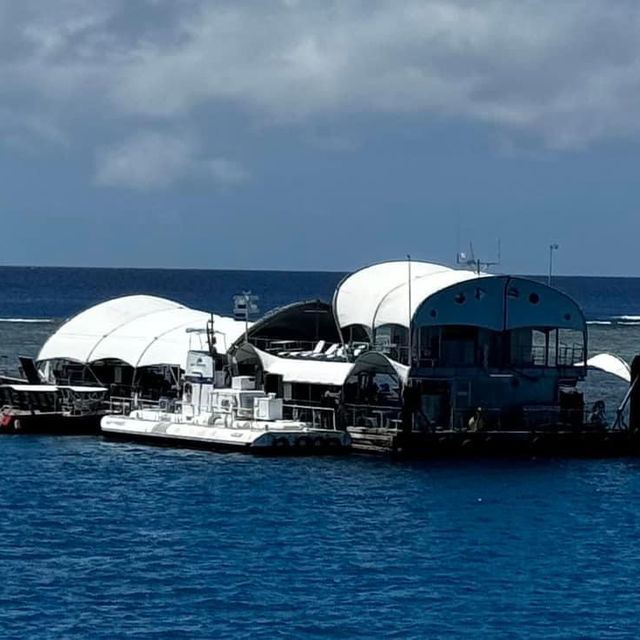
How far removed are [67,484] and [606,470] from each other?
79.2 feet

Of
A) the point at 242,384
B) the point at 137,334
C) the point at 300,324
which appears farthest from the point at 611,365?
the point at 137,334

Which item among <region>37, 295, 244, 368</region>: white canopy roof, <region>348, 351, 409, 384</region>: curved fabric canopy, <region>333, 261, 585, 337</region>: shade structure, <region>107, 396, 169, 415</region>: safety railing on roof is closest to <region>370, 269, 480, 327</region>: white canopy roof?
<region>333, 261, 585, 337</region>: shade structure

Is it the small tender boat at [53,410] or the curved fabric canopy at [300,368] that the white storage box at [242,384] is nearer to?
the curved fabric canopy at [300,368]

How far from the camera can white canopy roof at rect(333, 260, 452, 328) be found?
89.4 meters

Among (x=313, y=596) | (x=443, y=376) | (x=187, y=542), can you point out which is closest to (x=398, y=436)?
(x=443, y=376)

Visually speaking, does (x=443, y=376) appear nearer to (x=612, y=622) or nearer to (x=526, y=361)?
(x=526, y=361)

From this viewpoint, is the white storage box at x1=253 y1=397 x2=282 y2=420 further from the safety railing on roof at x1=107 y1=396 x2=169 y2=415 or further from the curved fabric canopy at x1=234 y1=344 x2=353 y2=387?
the safety railing on roof at x1=107 y1=396 x2=169 y2=415

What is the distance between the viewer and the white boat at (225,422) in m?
82.6

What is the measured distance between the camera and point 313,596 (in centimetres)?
5394

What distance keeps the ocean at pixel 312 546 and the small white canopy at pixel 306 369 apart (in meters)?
5.16

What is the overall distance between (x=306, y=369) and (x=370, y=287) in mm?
6111

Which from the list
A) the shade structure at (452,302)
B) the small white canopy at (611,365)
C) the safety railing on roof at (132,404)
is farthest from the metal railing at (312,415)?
the small white canopy at (611,365)

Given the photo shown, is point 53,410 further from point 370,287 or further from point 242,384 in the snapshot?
point 370,287

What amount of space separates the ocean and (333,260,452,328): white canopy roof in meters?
9.90
